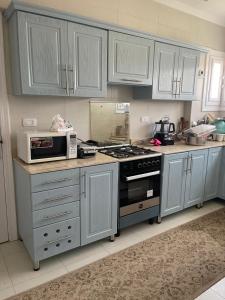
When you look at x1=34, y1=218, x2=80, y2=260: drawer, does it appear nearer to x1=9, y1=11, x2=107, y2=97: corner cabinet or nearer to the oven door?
the oven door

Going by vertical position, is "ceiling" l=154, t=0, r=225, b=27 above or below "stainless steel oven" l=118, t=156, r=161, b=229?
above

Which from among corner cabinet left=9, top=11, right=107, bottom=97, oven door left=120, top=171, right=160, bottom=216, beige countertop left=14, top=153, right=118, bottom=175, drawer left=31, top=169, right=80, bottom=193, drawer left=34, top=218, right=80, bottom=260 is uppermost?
corner cabinet left=9, top=11, right=107, bottom=97

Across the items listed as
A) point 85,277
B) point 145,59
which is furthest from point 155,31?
point 85,277

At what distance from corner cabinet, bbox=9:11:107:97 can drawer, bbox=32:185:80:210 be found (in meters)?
0.88

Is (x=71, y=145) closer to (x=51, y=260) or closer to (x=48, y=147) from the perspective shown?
(x=48, y=147)

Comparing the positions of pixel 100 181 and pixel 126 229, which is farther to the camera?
pixel 126 229

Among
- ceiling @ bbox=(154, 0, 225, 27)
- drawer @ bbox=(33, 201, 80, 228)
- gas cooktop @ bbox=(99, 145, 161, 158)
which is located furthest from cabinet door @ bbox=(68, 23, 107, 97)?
ceiling @ bbox=(154, 0, 225, 27)

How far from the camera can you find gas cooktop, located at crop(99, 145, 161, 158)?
2414mm

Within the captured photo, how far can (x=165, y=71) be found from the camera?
9.32ft

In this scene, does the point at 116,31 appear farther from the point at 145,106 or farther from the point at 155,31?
the point at 145,106

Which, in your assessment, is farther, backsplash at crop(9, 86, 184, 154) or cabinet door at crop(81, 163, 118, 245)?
backsplash at crop(9, 86, 184, 154)

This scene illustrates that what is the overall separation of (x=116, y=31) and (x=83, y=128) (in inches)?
42.9

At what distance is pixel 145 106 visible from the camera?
3.17 meters

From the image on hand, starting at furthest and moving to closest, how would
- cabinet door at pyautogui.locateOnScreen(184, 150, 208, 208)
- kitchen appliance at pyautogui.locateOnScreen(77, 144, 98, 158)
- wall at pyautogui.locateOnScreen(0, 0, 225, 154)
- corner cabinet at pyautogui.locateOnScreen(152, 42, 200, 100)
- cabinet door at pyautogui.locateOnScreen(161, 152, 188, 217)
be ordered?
cabinet door at pyautogui.locateOnScreen(184, 150, 208, 208) → corner cabinet at pyautogui.locateOnScreen(152, 42, 200, 100) → cabinet door at pyautogui.locateOnScreen(161, 152, 188, 217) → wall at pyautogui.locateOnScreen(0, 0, 225, 154) → kitchen appliance at pyautogui.locateOnScreen(77, 144, 98, 158)
